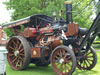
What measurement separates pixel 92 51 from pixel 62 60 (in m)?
1.81

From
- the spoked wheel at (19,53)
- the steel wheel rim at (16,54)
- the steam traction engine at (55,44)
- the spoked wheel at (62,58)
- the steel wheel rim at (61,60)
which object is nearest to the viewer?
the spoked wheel at (62,58)

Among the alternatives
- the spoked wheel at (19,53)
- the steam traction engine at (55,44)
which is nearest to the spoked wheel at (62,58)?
→ the steam traction engine at (55,44)

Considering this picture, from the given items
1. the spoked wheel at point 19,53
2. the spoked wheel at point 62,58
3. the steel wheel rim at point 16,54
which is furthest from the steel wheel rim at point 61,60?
the steel wheel rim at point 16,54

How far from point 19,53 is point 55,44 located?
69.6 inches

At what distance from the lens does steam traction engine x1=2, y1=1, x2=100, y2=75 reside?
20.2 feet

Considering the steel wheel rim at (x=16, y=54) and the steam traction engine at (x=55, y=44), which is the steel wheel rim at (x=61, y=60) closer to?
the steam traction engine at (x=55, y=44)

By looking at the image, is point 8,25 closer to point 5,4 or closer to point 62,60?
point 62,60

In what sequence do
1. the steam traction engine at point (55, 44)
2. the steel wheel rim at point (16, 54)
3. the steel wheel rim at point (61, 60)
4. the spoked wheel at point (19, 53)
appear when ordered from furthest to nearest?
1. the steel wheel rim at point (16, 54)
2. the spoked wheel at point (19, 53)
3. the steam traction engine at point (55, 44)
4. the steel wheel rim at point (61, 60)

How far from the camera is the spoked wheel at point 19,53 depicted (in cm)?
728

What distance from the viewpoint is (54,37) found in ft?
23.2

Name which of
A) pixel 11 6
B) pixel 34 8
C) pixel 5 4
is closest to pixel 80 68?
pixel 34 8

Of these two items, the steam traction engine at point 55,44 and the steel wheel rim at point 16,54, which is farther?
the steel wheel rim at point 16,54

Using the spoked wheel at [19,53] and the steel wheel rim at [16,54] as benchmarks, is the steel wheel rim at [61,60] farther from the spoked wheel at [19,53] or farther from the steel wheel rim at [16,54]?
the steel wheel rim at [16,54]

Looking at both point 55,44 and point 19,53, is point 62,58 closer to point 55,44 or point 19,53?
point 55,44
